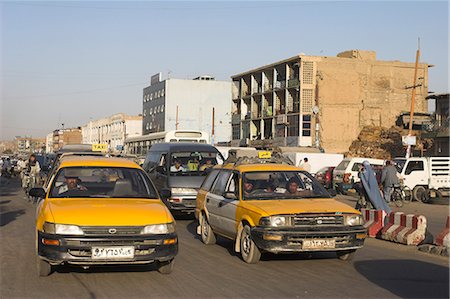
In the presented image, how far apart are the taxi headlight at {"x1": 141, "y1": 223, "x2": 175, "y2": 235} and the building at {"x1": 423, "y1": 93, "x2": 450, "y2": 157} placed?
43143mm

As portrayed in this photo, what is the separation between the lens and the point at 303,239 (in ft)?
29.7

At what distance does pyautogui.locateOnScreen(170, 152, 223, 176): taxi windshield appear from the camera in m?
17.8

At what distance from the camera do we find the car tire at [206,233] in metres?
11.8

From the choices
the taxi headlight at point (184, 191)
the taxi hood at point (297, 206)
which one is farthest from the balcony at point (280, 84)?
the taxi hood at point (297, 206)

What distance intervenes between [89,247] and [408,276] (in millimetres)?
4448

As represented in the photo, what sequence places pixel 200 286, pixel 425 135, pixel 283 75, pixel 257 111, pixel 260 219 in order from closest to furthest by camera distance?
1. pixel 200 286
2. pixel 260 219
3. pixel 425 135
4. pixel 283 75
5. pixel 257 111

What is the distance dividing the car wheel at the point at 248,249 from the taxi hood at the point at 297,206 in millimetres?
447

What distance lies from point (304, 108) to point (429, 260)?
5469 centimetres

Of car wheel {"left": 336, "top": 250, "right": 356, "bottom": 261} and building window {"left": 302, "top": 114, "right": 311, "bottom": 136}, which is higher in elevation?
building window {"left": 302, "top": 114, "right": 311, "bottom": 136}

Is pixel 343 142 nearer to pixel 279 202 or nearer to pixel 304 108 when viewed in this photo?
pixel 304 108

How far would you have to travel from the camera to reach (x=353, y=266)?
9.45m

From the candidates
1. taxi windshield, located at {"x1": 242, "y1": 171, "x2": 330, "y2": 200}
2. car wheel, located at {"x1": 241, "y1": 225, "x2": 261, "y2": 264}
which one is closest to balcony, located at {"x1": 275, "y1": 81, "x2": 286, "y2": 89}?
taxi windshield, located at {"x1": 242, "y1": 171, "x2": 330, "y2": 200}

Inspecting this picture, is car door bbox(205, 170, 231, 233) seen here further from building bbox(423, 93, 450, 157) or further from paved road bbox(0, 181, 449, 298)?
building bbox(423, 93, 450, 157)

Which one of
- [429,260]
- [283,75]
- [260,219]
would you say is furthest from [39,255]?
[283,75]
